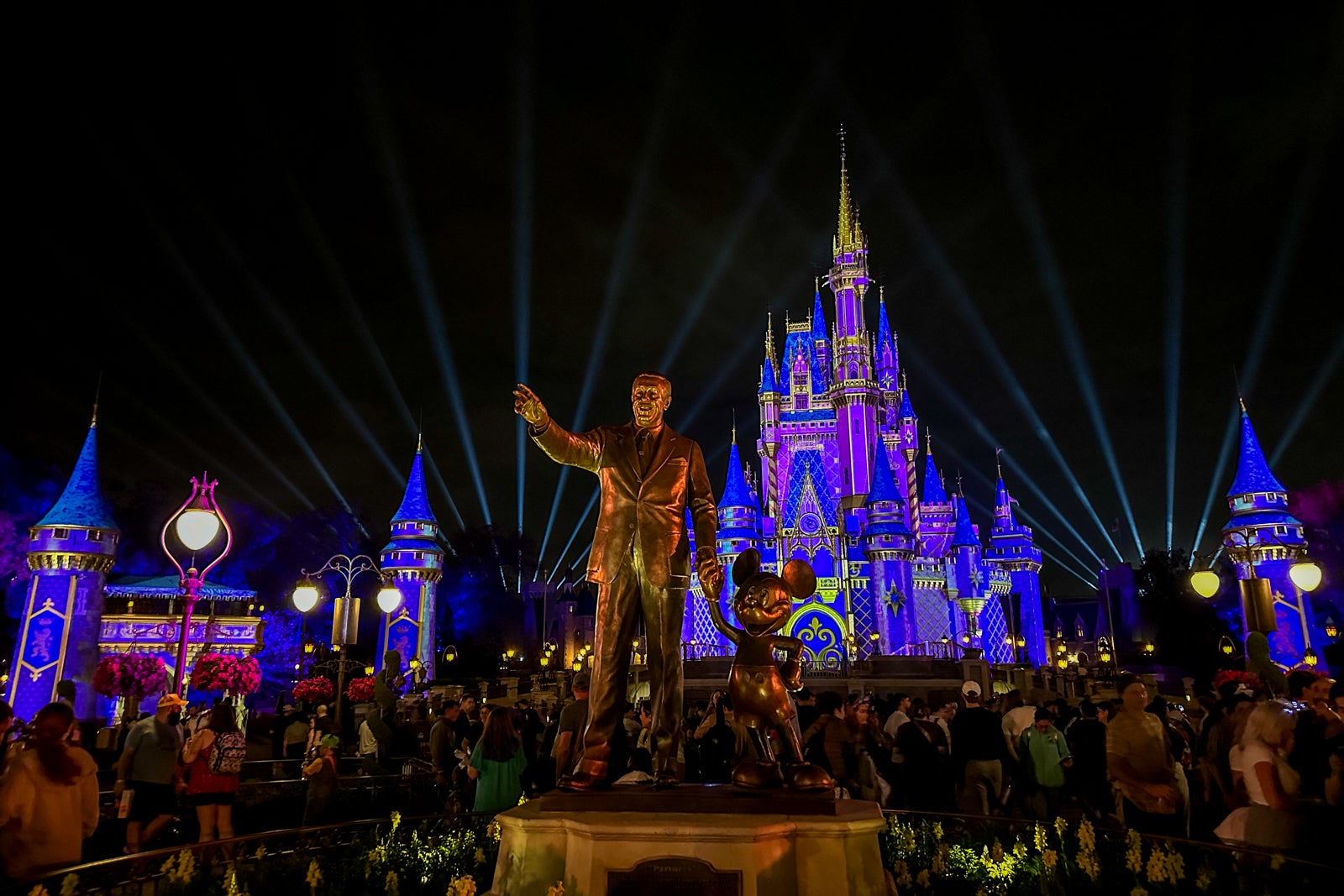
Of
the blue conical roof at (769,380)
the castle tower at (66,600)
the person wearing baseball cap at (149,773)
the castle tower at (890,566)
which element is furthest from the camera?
the blue conical roof at (769,380)

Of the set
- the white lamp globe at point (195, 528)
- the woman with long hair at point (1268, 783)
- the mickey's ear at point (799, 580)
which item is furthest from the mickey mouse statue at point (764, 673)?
the white lamp globe at point (195, 528)

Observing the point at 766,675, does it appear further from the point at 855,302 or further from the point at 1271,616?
the point at 855,302

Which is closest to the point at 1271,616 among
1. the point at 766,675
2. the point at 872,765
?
the point at 872,765

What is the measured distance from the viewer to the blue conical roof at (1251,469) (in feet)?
111

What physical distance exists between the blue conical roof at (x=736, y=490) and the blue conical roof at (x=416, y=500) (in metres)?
16.8

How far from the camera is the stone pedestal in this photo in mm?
4254

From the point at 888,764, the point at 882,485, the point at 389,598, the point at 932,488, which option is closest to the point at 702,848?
the point at 888,764

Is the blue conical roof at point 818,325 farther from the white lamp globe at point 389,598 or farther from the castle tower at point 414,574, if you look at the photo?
the white lamp globe at point 389,598

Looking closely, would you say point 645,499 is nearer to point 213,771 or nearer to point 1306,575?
point 213,771

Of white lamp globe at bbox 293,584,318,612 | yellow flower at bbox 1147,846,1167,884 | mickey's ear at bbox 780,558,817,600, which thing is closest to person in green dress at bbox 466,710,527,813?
mickey's ear at bbox 780,558,817,600

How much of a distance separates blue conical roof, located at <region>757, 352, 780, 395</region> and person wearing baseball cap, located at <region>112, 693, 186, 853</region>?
51741mm

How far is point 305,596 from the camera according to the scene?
12578 mm

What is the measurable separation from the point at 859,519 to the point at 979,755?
4029cm

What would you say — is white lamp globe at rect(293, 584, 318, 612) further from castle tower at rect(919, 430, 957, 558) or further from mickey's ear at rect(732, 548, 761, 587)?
castle tower at rect(919, 430, 957, 558)
